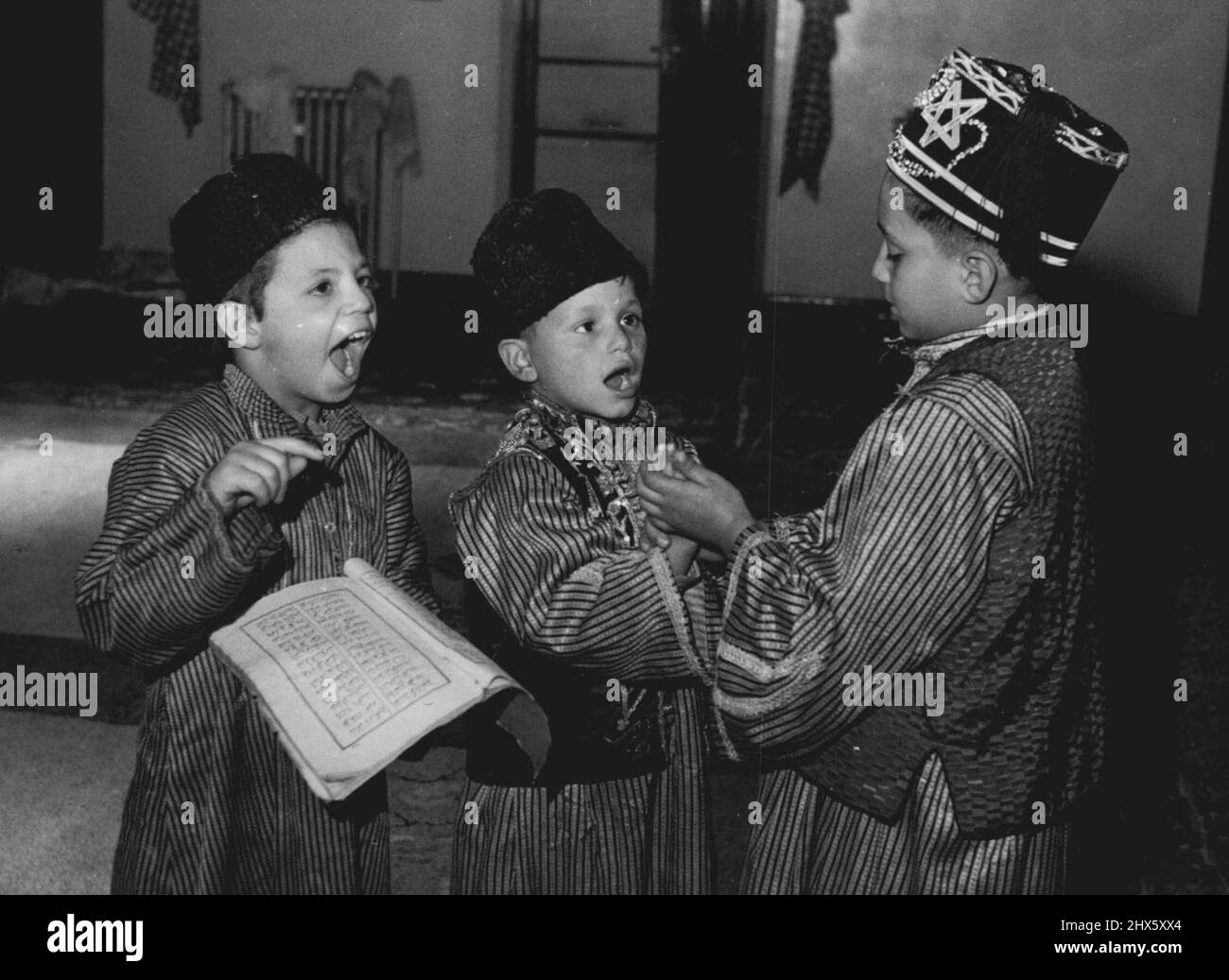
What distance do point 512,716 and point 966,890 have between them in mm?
625

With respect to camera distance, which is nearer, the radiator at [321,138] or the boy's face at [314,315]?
the boy's face at [314,315]

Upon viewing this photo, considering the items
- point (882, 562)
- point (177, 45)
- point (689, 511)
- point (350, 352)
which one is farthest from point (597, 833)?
point (177, 45)

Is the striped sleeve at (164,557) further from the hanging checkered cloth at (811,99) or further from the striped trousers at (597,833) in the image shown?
the hanging checkered cloth at (811,99)

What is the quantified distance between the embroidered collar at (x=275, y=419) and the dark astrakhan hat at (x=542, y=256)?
30 cm

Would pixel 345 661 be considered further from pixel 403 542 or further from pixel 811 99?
pixel 811 99

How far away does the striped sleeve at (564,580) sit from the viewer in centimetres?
179

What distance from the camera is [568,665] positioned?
1878 mm

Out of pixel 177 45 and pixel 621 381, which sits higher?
pixel 177 45

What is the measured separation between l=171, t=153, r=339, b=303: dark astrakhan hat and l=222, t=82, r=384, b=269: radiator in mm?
6209

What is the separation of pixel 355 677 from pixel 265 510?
315mm

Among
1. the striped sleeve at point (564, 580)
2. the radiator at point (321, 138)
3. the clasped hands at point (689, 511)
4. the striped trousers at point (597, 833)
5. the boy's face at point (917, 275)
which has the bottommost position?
the striped trousers at point (597, 833)

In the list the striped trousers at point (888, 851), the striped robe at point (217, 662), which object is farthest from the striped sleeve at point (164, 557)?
the striped trousers at point (888, 851)

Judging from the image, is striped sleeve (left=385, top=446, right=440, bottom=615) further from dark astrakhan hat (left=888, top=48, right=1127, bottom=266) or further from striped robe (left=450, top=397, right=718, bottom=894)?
dark astrakhan hat (left=888, top=48, right=1127, bottom=266)
